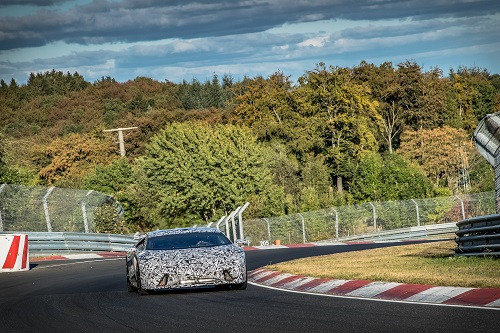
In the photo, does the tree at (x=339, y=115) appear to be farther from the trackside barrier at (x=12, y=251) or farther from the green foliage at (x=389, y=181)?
the trackside barrier at (x=12, y=251)

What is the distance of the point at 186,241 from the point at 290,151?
79.4m

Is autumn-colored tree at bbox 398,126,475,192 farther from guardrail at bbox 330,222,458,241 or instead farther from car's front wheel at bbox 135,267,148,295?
car's front wheel at bbox 135,267,148,295

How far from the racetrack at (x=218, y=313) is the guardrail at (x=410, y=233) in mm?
30166

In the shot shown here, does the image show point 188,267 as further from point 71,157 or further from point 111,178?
point 71,157

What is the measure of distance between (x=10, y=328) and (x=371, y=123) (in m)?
88.4

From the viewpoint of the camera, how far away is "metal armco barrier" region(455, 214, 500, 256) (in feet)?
57.6

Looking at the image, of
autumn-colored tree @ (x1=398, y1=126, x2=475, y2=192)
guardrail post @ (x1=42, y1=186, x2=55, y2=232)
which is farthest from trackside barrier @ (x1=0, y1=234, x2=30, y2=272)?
autumn-colored tree @ (x1=398, y1=126, x2=475, y2=192)

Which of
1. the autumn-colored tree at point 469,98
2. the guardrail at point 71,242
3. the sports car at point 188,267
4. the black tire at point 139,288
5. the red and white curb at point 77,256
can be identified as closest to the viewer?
the sports car at point 188,267

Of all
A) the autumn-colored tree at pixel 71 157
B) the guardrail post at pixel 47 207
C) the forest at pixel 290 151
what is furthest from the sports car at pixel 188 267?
the autumn-colored tree at pixel 71 157

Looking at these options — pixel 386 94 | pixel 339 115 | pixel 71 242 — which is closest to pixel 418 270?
pixel 71 242

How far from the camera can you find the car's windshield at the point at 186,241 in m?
17.5

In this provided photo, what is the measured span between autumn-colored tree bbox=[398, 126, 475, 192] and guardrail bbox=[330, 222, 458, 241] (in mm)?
49251

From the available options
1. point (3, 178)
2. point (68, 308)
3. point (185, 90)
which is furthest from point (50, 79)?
point (68, 308)

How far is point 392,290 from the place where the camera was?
14.8 meters
